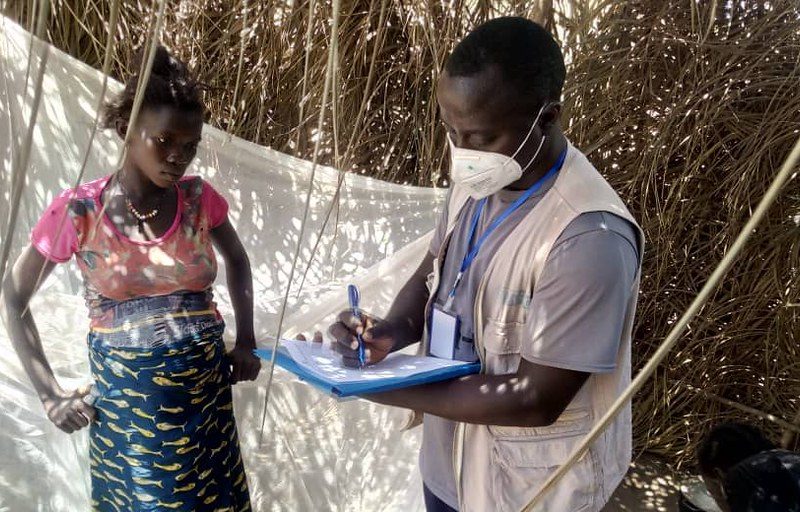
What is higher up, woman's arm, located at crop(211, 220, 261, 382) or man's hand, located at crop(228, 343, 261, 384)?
woman's arm, located at crop(211, 220, 261, 382)

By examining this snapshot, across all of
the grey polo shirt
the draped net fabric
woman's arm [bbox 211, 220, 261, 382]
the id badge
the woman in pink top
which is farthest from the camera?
the draped net fabric

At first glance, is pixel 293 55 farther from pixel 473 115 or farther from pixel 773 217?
pixel 773 217

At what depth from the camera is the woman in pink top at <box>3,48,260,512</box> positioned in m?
1.43

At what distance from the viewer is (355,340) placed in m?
1.19

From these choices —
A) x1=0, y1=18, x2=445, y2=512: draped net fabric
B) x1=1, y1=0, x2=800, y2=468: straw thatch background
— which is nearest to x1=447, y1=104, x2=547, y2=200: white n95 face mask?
x1=0, y1=18, x2=445, y2=512: draped net fabric

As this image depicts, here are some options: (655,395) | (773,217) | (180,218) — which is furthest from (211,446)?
(773,217)

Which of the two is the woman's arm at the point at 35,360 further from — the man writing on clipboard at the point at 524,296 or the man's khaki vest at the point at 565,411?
the man's khaki vest at the point at 565,411

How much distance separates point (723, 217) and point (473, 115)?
189 cm

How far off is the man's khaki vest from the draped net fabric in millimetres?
927

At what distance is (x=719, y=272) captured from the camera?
0.41 m

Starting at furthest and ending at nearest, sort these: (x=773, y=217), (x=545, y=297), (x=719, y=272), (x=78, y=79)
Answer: (x=773, y=217) < (x=78, y=79) < (x=545, y=297) < (x=719, y=272)

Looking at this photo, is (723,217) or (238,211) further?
(723,217)

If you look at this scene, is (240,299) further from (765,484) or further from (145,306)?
(765,484)

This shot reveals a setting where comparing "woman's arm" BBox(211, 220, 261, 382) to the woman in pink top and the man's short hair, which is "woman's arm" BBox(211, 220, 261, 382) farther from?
the man's short hair
